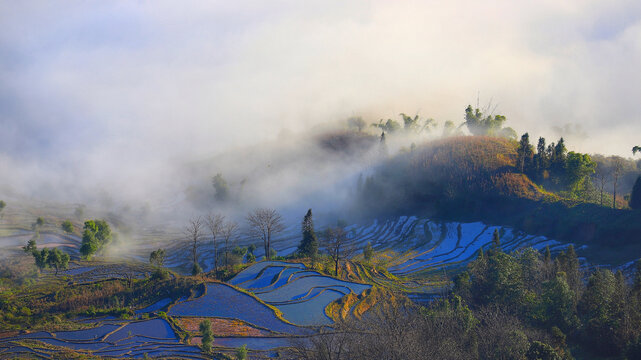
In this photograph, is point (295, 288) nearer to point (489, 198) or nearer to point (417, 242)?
Answer: point (417, 242)

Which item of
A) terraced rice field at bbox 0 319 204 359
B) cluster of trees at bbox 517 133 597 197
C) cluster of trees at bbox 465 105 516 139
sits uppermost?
cluster of trees at bbox 465 105 516 139

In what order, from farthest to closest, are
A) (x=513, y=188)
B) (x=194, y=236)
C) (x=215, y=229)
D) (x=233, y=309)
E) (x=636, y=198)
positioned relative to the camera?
(x=513, y=188) → (x=215, y=229) → (x=636, y=198) → (x=194, y=236) → (x=233, y=309)

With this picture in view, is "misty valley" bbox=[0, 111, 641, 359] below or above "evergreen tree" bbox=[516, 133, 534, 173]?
below

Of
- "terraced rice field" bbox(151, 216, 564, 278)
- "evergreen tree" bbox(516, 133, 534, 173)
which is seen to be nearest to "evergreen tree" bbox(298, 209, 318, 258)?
"terraced rice field" bbox(151, 216, 564, 278)

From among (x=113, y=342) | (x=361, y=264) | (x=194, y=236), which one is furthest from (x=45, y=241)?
(x=361, y=264)

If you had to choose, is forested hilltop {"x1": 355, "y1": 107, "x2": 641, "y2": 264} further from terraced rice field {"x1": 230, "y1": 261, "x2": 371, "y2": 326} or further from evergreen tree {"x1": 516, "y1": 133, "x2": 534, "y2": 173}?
terraced rice field {"x1": 230, "y1": 261, "x2": 371, "y2": 326}

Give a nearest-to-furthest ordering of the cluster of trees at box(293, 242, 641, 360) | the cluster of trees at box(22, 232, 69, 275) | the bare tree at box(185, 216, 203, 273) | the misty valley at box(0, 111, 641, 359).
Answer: the cluster of trees at box(293, 242, 641, 360) → the misty valley at box(0, 111, 641, 359) → the bare tree at box(185, 216, 203, 273) → the cluster of trees at box(22, 232, 69, 275)
